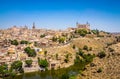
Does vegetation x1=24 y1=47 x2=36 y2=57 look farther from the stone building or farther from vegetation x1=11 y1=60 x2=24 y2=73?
the stone building

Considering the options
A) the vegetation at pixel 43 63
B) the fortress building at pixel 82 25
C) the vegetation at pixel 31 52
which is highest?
the fortress building at pixel 82 25

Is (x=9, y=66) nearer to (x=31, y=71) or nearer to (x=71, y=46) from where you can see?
(x=31, y=71)

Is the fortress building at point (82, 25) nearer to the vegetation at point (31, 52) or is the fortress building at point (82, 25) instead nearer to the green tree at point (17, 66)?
the vegetation at point (31, 52)

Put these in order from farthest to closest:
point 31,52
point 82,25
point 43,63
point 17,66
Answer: point 82,25 < point 31,52 < point 43,63 < point 17,66

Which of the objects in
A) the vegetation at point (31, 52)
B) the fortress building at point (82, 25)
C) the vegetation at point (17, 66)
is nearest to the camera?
the vegetation at point (17, 66)

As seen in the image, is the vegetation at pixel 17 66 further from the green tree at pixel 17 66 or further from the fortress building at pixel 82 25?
the fortress building at pixel 82 25

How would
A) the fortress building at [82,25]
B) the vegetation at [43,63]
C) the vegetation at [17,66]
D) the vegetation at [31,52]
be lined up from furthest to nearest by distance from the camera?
1. the fortress building at [82,25]
2. the vegetation at [31,52]
3. the vegetation at [43,63]
4. the vegetation at [17,66]

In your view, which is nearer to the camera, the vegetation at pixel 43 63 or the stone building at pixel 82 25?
→ the vegetation at pixel 43 63

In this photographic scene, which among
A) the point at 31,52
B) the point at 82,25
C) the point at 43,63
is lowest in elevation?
the point at 43,63

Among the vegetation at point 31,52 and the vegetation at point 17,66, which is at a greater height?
the vegetation at point 31,52

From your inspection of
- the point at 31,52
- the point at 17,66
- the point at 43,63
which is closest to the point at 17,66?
the point at 17,66

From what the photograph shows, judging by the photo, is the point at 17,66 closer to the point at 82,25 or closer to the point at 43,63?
the point at 43,63

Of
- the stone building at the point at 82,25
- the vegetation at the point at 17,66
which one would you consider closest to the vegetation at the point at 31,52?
the vegetation at the point at 17,66
